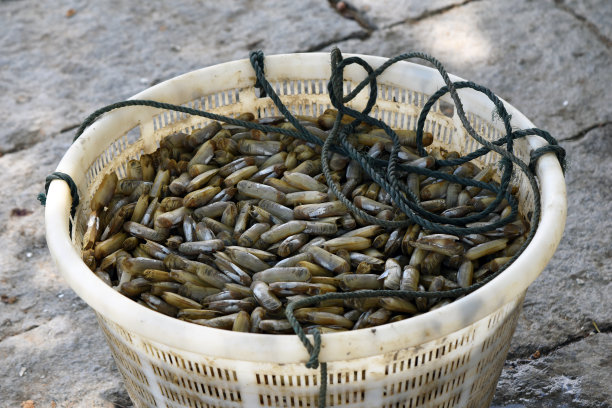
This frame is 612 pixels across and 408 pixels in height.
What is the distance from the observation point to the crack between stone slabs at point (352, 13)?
349cm

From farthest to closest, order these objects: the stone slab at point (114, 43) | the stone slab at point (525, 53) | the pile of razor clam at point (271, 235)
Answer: the stone slab at point (114, 43) → the stone slab at point (525, 53) → the pile of razor clam at point (271, 235)

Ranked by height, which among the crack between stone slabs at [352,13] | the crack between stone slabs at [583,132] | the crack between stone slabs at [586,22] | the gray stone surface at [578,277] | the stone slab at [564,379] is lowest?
the stone slab at [564,379]

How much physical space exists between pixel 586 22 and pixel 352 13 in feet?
3.67

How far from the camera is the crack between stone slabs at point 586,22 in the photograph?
3260mm

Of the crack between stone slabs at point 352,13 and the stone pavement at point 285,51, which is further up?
the crack between stone slabs at point 352,13

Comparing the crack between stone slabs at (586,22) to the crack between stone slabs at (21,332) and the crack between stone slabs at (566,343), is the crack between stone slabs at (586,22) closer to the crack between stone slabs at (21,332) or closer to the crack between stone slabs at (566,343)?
the crack between stone slabs at (566,343)

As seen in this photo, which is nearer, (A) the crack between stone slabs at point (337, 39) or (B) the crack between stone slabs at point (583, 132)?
(B) the crack between stone slabs at point (583, 132)

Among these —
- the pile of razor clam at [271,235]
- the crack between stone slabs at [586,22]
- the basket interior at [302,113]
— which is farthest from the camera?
the crack between stone slabs at [586,22]

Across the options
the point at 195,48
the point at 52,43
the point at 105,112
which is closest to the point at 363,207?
the point at 105,112

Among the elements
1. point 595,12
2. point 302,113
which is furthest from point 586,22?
point 302,113

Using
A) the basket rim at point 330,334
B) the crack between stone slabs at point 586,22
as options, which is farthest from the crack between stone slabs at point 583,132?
the basket rim at point 330,334

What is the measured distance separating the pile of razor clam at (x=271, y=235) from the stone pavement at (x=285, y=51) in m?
0.51

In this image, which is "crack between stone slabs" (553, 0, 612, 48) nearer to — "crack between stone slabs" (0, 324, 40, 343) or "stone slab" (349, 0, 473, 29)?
"stone slab" (349, 0, 473, 29)

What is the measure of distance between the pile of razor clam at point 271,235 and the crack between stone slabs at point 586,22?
5.42 ft
